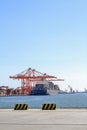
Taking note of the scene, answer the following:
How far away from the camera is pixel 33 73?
18538 cm

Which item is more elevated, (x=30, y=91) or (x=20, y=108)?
(x=30, y=91)

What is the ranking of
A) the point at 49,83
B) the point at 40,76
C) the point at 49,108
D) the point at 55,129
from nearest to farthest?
the point at 55,129, the point at 49,108, the point at 40,76, the point at 49,83

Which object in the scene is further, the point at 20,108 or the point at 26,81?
the point at 26,81

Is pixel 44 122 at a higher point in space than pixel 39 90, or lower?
lower

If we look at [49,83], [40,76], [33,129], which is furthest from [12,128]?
[49,83]

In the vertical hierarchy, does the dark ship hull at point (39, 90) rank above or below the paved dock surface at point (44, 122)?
above

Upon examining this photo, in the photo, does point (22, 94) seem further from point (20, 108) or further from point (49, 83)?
point (20, 108)

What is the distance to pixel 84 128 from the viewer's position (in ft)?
53.7

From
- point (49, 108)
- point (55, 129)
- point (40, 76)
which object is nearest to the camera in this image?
point (55, 129)

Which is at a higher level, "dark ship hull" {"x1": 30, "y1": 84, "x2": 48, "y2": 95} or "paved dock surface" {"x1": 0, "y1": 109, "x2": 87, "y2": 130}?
A: "dark ship hull" {"x1": 30, "y1": 84, "x2": 48, "y2": 95}

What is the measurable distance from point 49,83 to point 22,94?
16.9 metres

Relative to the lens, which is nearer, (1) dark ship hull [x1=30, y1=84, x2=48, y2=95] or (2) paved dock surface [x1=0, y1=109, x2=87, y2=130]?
(2) paved dock surface [x1=0, y1=109, x2=87, y2=130]

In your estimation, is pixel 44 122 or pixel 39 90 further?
pixel 39 90

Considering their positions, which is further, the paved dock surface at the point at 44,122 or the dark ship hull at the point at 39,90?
the dark ship hull at the point at 39,90
